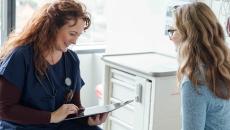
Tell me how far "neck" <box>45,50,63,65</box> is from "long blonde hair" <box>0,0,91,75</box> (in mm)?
32

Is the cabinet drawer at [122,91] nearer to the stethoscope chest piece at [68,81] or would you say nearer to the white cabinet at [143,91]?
the white cabinet at [143,91]

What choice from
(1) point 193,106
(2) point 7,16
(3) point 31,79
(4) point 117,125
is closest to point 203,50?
(1) point 193,106

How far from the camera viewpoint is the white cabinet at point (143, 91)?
1975 millimetres

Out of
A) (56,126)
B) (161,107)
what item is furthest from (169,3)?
(56,126)

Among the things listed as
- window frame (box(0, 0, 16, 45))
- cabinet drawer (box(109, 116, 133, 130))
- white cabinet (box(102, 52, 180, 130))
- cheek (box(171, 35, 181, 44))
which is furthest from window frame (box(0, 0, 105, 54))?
cheek (box(171, 35, 181, 44))

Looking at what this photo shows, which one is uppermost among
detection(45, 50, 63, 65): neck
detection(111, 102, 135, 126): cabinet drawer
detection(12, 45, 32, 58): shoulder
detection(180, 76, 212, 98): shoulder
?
detection(12, 45, 32, 58): shoulder

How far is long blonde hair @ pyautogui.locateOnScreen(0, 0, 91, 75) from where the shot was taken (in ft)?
5.27

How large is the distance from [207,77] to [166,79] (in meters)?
0.57

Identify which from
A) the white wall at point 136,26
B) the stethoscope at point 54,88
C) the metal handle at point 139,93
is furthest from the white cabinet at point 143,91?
the stethoscope at point 54,88

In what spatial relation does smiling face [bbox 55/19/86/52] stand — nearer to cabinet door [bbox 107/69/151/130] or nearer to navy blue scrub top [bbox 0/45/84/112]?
navy blue scrub top [bbox 0/45/84/112]

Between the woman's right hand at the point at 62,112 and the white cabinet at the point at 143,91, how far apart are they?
507 millimetres

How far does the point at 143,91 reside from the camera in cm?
203

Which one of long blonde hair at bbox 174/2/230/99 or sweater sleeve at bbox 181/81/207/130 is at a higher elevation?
long blonde hair at bbox 174/2/230/99

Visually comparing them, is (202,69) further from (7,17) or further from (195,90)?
Result: (7,17)
